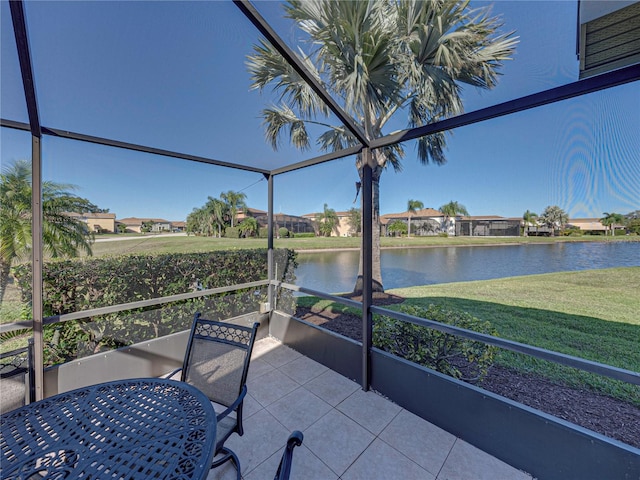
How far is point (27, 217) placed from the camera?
2.10 meters

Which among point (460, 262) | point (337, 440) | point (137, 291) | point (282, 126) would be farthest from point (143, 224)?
point (460, 262)

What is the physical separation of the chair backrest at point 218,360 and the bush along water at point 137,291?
54.5 inches

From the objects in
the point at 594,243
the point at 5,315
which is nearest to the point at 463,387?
the point at 594,243

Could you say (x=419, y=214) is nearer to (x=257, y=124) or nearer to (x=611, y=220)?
(x=611, y=220)

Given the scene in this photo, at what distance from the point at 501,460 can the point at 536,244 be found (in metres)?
2.07

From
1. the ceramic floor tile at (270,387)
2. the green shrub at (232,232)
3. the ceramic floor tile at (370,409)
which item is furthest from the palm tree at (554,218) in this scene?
the green shrub at (232,232)

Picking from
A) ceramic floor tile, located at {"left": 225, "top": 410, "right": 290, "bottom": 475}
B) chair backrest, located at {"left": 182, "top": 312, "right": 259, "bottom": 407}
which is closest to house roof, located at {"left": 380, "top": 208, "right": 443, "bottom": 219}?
chair backrest, located at {"left": 182, "top": 312, "right": 259, "bottom": 407}

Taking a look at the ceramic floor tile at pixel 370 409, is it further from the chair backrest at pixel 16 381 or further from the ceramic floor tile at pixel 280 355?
Result: the chair backrest at pixel 16 381

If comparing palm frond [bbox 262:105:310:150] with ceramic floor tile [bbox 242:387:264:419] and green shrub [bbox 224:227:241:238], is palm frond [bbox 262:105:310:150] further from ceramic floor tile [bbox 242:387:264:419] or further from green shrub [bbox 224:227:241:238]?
ceramic floor tile [bbox 242:387:264:419]

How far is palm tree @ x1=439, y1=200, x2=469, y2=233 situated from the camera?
124 inches

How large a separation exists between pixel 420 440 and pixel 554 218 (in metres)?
2.27

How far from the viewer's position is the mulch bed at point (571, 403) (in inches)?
59.8

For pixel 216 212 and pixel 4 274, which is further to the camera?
pixel 216 212

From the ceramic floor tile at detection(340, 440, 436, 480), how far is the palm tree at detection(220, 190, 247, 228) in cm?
311
